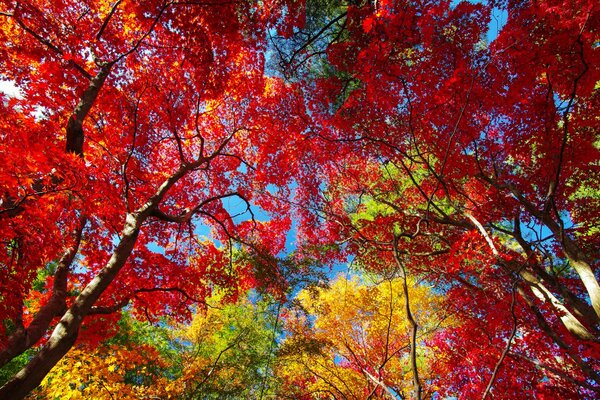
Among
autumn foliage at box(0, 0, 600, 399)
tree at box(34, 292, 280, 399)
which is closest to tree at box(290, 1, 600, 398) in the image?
autumn foliage at box(0, 0, 600, 399)

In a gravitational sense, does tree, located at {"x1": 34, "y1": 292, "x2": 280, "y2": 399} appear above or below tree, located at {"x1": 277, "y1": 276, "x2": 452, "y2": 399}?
below

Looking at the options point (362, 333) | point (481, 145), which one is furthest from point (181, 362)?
point (481, 145)

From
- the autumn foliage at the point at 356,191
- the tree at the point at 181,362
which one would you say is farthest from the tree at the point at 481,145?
the tree at the point at 181,362

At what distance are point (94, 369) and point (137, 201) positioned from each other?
4.29 metres

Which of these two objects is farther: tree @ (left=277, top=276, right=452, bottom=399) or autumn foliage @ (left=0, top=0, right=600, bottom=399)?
tree @ (left=277, top=276, right=452, bottom=399)

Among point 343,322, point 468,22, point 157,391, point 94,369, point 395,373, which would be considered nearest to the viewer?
point 94,369

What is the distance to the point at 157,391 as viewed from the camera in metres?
7.54

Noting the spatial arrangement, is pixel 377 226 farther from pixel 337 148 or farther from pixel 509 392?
pixel 509 392

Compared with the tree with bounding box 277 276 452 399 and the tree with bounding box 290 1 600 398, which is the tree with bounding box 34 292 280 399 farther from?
the tree with bounding box 290 1 600 398

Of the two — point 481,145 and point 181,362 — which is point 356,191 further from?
point 181,362

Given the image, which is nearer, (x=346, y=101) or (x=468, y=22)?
(x=468, y=22)

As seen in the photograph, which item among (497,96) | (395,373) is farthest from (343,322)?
(497,96)

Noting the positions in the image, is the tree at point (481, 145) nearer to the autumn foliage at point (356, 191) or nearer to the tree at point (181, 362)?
the autumn foliage at point (356, 191)

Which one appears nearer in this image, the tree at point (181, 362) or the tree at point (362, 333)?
the tree at point (181, 362)
